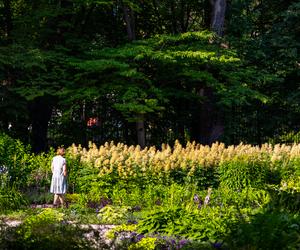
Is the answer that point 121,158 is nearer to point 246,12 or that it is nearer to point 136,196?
point 136,196

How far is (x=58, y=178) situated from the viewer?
12.2 metres

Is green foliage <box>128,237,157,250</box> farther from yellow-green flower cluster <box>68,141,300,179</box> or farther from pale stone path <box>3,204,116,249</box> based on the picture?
yellow-green flower cluster <box>68,141,300,179</box>

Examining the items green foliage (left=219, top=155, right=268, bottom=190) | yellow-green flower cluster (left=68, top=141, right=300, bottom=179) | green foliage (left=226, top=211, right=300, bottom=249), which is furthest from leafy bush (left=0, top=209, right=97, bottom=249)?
green foliage (left=219, top=155, right=268, bottom=190)

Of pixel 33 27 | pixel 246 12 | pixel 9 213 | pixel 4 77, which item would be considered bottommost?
pixel 9 213

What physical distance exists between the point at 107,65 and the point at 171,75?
3.12 metres

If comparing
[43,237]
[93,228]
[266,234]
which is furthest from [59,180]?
[266,234]

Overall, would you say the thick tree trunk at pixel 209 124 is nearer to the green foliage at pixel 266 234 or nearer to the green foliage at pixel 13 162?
the green foliage at pixel 13 162

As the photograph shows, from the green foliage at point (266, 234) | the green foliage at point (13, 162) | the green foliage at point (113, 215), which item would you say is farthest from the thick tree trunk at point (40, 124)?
the green foliage at point (266, 234)

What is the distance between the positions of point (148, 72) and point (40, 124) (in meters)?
5.62

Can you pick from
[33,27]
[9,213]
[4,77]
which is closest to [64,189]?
[9,213]

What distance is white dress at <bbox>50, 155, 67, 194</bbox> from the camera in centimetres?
1202

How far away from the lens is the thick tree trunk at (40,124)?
70.6 feet

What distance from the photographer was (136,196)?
12031 millimetres

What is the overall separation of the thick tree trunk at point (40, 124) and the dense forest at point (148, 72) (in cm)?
4
